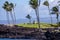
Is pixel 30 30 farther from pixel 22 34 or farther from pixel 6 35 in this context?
pixel 6 35

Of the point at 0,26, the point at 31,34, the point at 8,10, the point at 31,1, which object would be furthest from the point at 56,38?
the point at 8,10

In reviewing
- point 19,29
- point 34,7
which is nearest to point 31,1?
point 34,7

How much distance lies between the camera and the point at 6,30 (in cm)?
7394

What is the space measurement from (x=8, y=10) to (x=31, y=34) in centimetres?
3035

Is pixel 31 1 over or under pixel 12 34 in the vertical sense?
over

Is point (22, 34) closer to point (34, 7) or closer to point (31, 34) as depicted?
point (31, 34)

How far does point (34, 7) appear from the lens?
268 feet

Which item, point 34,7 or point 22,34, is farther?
point 34,7

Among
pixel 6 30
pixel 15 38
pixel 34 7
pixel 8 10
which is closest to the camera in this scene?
pixel 15 38

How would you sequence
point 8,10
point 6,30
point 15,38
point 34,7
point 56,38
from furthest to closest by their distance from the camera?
point 8,10 → point 34,7 → point 6,30 → point 15,38 → point 56,38

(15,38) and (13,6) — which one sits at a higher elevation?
(13,6)

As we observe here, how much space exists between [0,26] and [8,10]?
880 inches

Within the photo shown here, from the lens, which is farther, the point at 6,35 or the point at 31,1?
the point at 31,1

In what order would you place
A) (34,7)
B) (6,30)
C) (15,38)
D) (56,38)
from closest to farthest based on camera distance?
(56,38) → (15,38) → (6,30) → (34,7)
